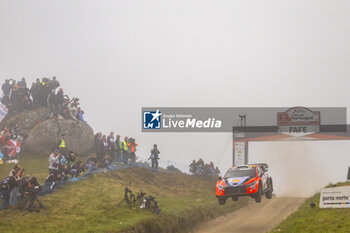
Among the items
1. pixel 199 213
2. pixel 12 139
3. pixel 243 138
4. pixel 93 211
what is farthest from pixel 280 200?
pixel 12 139

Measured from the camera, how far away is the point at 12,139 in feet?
99.9

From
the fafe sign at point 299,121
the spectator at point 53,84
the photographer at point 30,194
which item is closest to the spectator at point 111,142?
the spectator at point 53,84

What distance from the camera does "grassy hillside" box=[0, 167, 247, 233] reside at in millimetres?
20219

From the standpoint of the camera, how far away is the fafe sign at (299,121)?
19672 mm

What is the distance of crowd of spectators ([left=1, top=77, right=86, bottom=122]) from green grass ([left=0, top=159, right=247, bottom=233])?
21.1 ft

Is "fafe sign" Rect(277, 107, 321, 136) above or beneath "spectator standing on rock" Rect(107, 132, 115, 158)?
above

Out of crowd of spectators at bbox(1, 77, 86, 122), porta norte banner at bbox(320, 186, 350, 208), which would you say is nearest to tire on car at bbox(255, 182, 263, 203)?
porta norte banner at bbox(320, 186, 350, 208)

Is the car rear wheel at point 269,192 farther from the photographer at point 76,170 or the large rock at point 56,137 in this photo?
the large rock at point 56,137

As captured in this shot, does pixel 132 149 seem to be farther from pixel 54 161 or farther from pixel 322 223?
pixel 322 223

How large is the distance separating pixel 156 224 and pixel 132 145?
10.6m

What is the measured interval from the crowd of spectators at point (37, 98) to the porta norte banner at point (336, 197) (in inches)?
983

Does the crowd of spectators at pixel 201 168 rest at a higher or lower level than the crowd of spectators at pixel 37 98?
lower

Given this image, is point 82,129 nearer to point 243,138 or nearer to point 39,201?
point 39,201

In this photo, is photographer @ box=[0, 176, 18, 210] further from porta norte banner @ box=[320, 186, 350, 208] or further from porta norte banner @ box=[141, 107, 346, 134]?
porta norte banner @ box=[320, 186, 350, 208]
